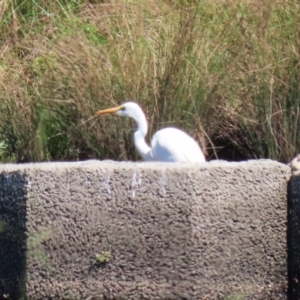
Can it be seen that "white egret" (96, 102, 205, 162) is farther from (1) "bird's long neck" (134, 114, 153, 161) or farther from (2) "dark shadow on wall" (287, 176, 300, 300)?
(2) "dark shadow on wall" (287, 176, 300, 300)

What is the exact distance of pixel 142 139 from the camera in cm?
544

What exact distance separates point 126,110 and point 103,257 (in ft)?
4.54

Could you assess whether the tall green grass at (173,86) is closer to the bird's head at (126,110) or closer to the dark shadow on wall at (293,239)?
the bird's head at (126,110)

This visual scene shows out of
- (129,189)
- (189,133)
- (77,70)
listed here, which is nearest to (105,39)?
(77,70)

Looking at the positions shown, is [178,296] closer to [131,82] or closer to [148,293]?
[148,293]

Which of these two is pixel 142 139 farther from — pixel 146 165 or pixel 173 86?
pixel 146 165

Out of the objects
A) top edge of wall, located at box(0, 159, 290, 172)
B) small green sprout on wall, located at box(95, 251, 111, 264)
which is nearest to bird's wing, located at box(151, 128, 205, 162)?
top edge of wall, located at box(0, 159, 290, 172)

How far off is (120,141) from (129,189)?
65.6 inches

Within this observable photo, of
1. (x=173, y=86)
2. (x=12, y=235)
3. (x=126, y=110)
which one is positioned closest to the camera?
(x=12, y=235)

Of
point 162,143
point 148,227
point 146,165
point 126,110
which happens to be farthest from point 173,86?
point 148,227

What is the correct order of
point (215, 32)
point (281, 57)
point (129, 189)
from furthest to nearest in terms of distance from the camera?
point (215, 32) < point (281, 57) < point (129, 189)

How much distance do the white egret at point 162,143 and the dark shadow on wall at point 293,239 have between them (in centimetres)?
87

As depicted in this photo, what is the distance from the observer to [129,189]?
13.7 ft

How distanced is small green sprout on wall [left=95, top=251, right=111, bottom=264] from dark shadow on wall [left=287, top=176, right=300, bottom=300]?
73 centimetres
